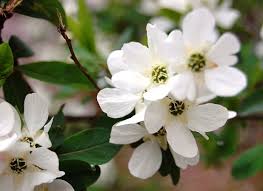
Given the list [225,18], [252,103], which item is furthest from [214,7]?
[252,103]

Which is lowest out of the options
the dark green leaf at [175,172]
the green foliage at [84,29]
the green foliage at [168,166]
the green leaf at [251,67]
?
the green leaf at [251,67]

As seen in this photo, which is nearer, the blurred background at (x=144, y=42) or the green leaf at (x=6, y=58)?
the green leaf at (x=6, y=58)

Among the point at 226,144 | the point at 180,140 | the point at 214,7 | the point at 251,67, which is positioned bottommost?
the point at 226,144

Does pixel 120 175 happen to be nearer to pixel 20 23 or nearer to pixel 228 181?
pixel 228 181

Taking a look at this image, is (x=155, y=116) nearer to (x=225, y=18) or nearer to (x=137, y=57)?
(x=137, y=57)

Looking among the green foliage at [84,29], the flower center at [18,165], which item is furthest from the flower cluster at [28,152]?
the green foliage at [84,29]

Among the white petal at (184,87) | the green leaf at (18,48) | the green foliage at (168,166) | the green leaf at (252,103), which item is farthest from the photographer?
the green leaf at (252,103)

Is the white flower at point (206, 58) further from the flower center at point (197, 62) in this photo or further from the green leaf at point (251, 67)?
the green leaf at point (251, 67)
